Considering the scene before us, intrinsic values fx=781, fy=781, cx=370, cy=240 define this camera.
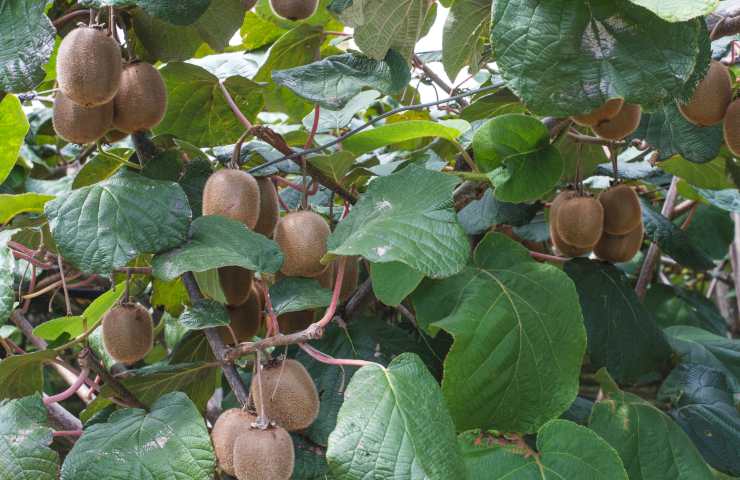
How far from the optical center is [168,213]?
0.94 metres

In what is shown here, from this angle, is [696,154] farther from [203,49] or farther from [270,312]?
[203,49]

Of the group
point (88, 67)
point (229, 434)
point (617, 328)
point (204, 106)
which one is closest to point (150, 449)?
point (229, 434)

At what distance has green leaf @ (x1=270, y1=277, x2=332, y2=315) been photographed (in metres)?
0.93

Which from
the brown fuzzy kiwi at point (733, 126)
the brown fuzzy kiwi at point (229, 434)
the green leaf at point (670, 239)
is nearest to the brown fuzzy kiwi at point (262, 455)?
the brown fuzzy kiwi at point (229, 434)

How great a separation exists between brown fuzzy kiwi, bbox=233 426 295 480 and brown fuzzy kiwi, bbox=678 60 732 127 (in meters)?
0.68

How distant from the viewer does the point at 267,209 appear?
1.10 m

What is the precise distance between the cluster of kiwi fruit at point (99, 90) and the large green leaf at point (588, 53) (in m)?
0.46

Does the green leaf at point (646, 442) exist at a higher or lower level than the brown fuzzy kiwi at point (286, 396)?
lower

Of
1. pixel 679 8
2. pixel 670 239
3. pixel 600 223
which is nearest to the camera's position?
pixel 679 8

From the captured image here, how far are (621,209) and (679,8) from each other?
0.62 meters

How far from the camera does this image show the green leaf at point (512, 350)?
95 cm

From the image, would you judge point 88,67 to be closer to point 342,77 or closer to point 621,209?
point 342,77

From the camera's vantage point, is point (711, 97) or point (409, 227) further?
point (711, 97)

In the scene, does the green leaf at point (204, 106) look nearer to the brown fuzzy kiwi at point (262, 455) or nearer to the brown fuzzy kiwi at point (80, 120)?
the brown fuzzy kiwi at point (80, 120)
